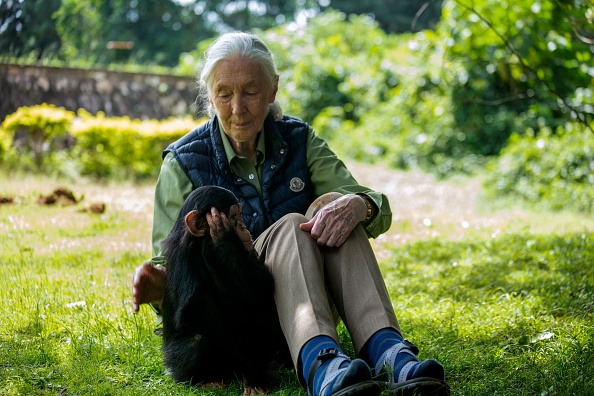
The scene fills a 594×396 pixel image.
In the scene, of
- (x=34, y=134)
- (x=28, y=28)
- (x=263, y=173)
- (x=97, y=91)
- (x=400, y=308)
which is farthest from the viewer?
(x=97, y=91)

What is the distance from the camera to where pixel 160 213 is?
349 centimetres

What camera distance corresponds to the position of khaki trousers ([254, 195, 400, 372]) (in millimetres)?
2850

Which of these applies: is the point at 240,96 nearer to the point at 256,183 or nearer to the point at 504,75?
the point at 256,183

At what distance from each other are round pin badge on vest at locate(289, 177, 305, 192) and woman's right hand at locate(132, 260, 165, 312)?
2.65 feet

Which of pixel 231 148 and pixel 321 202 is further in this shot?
pixel 231 148

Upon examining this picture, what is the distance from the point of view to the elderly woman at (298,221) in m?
2.72

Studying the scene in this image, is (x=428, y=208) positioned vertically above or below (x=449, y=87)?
below

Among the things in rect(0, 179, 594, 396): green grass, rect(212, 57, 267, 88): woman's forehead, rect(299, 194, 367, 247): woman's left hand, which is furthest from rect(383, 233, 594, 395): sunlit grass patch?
rect(212, 57, 267, 88): woman's forehead

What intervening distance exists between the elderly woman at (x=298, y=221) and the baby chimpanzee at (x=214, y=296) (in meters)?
0.15

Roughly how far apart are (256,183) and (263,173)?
0.06 meters

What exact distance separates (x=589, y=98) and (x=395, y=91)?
15.9ft

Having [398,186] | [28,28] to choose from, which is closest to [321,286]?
[28,28]

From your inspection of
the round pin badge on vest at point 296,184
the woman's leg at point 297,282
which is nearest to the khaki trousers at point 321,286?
the woman's leg at point 297,282

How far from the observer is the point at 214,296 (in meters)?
2.99
